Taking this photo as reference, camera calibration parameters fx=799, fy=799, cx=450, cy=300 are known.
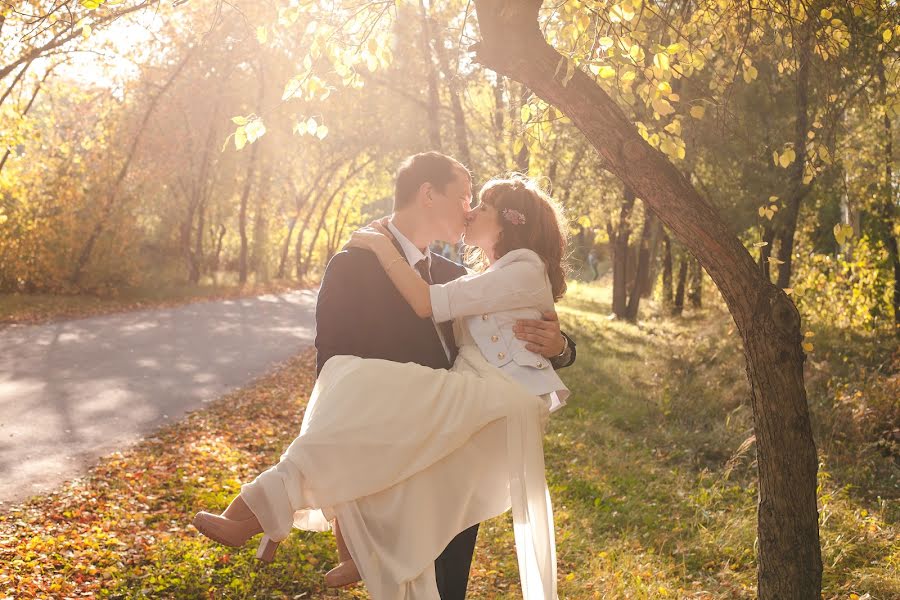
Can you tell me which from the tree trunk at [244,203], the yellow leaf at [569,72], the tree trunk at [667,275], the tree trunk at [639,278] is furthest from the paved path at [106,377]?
the tree trunk at [667,275]

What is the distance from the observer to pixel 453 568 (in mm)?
4070

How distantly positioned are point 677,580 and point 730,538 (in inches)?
39.1

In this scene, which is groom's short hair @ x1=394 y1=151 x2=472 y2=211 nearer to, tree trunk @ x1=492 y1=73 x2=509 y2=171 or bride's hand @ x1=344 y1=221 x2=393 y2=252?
bride's hand @ x1=344 y1=221 x2=393 y2=252

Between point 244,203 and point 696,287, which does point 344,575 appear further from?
point 244,203

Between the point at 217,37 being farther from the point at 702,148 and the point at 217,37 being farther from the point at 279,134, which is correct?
the point at 702,148

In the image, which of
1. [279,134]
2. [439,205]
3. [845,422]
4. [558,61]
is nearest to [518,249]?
[439,205]

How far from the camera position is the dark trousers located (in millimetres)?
4070

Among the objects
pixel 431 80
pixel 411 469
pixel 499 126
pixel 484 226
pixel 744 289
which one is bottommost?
pixel 411 469

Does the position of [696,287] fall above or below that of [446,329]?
below

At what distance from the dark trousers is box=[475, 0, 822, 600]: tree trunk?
1.52m

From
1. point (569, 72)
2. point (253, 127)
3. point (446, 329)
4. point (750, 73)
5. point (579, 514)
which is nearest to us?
point (569, 72)

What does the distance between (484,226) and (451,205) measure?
21cm

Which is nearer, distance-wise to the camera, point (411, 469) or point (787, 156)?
point (411, 469)

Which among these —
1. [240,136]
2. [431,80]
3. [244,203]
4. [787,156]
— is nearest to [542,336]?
[787,156]
